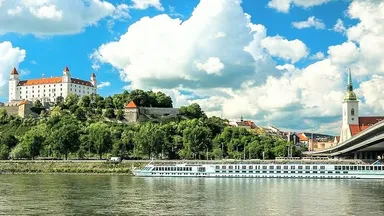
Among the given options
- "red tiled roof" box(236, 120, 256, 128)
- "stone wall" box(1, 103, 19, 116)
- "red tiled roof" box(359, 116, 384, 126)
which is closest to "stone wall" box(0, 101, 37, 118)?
"stone wall" box(1, 103, 19, 116)

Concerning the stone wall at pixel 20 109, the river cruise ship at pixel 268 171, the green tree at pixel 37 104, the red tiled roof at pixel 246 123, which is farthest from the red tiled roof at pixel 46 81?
the river cruise ship at pixel 268 171

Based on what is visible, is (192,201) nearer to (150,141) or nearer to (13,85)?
(150,141)

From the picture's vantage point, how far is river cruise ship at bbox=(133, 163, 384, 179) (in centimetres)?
7012

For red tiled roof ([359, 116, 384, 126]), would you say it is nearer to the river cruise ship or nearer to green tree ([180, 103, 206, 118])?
green tree ([180, 103, 206, 118])

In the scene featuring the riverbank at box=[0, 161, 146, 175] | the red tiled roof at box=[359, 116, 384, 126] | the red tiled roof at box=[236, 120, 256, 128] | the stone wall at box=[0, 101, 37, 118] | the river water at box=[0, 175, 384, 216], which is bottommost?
the river water at box=[0, 175, 384, 216]

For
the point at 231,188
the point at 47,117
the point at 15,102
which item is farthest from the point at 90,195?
the point at 15,102

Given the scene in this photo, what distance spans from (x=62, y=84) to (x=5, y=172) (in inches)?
2729

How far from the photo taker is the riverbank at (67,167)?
84.1 meters

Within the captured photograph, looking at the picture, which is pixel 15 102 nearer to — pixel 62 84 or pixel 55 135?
pixel 62 84

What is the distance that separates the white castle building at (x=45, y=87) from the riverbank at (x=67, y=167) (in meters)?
62.8

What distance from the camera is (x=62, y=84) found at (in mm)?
153625

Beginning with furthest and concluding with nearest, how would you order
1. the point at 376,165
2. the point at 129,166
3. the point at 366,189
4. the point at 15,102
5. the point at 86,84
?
the point at 86,84
the point at 15,102
the point at 129,166
the point at 376,165
the point at 366,189

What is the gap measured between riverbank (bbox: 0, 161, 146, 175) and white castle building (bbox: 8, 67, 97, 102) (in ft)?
206

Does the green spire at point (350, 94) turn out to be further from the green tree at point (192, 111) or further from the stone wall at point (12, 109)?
the stone wall at point (12, 109)
